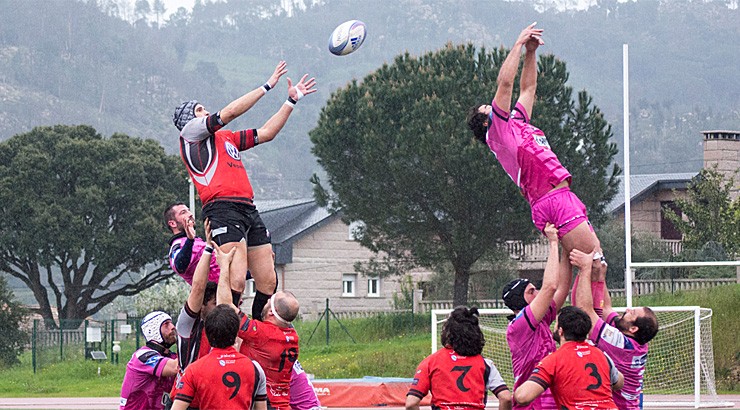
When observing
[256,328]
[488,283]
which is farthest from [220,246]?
[488,283]

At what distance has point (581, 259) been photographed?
934 centimetres

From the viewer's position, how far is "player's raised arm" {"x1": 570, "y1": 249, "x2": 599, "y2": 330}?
9.26 m

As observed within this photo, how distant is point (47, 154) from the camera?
188 ft

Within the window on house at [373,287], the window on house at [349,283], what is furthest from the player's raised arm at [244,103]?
the window on house at [373,287]

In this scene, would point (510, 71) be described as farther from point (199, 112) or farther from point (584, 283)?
Answer: point (199, 112)

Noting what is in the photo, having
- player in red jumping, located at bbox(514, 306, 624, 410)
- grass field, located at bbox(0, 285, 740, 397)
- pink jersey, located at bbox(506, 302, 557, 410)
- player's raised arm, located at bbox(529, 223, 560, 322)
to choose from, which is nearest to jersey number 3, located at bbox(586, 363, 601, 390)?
player in red jumping, located at bbox(514, 306, 624, 410)

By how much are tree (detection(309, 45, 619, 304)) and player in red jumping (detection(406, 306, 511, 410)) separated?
113 feet

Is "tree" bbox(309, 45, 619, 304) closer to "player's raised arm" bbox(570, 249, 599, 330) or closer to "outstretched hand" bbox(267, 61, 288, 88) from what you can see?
"outstretched hand" bbox(267, 61, 288, 88)

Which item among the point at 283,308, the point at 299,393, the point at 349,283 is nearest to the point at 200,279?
the point at 283,308

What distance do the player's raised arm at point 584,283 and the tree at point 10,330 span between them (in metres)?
34.8

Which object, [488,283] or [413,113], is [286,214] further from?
[413,113]

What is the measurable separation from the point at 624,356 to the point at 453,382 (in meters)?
1.54

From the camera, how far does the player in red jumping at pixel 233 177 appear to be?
9.94m

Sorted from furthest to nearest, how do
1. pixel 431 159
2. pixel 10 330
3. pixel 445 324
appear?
pixel 431 159 → pixel 10 330 → pixel 445 324
